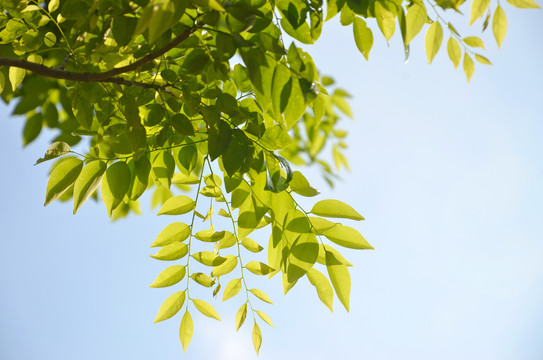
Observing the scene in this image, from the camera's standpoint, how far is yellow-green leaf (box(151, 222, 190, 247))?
1.02 metres

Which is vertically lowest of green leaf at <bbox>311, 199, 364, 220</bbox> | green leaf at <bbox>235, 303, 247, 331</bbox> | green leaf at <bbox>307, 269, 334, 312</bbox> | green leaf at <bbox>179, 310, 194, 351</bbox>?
green leaf at <bbox>179, 310, 194, 351</bbox>

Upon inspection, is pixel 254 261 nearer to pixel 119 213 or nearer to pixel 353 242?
pixel 353 242

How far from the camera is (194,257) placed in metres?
1.06

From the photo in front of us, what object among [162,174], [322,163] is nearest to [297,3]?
[162,174]

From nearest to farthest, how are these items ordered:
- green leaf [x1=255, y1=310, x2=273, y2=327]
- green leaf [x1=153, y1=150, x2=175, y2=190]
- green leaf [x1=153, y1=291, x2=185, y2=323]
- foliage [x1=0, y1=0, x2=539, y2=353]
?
foliage [x1=0, y1=0, x2=539, y2=353], green leaf [x1=153, y1=150, x2=175, y2=190], green leaf [x1=153, y1=291, x2=185, y2=323], green leaf [x1=255, y1=310, x2=273, y2=327]

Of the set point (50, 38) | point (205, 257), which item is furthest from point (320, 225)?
point (50, 38)

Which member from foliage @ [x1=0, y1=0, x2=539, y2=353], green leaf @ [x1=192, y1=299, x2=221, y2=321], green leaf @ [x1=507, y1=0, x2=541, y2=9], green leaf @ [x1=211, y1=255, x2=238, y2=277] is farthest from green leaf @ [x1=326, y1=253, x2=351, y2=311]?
green leaf @ [x1=507, y1=0, x2=541, y2=9]

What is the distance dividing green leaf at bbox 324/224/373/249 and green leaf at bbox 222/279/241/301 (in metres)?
0.32

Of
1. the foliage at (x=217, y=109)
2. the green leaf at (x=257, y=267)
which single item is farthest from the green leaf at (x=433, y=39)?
the green leaf at (x=257, y=267)

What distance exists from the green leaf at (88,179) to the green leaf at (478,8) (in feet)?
2.66

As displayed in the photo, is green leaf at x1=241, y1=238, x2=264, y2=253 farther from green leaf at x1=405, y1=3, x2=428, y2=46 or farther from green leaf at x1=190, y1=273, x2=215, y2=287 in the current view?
green leaf at x1=405, y1=3, x2=428, y2=46

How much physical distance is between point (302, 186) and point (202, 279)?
0.36m

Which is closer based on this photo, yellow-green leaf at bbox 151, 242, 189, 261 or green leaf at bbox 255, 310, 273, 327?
yellow-green leaf at bbox 151, 242, 189, 261

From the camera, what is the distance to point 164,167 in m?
1.00
